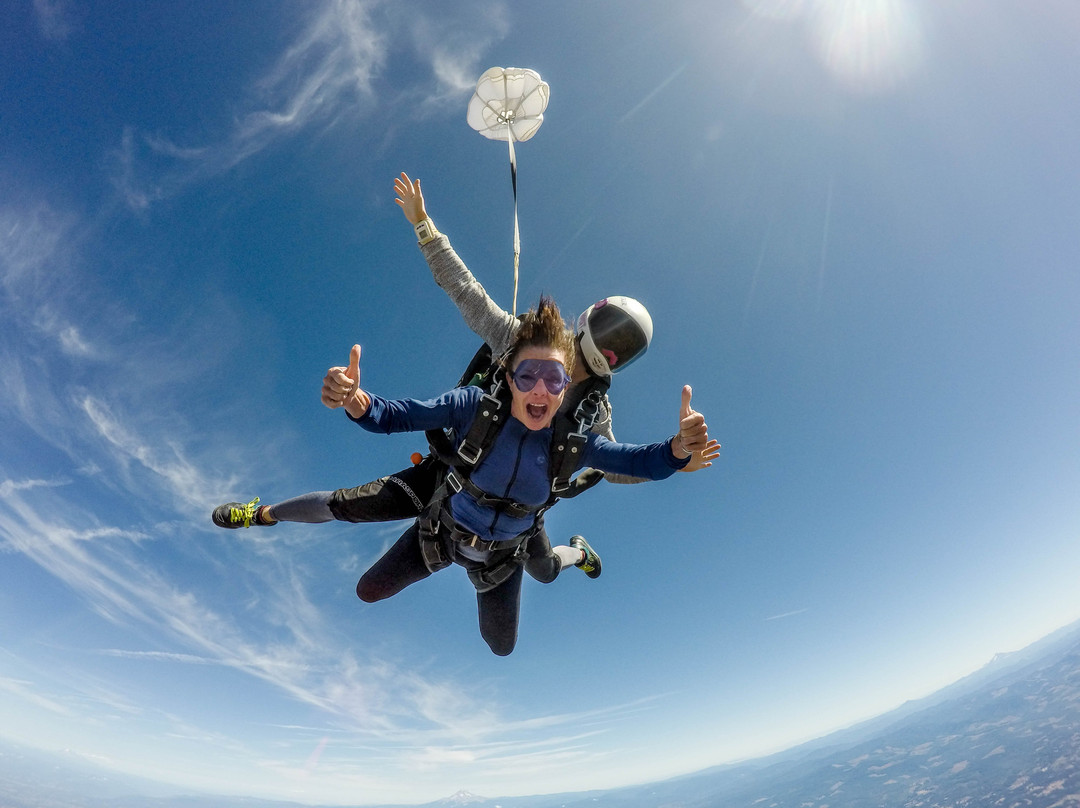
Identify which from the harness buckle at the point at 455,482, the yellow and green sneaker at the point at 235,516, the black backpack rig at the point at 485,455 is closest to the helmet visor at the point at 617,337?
the black backpack rig at the point at 485,455

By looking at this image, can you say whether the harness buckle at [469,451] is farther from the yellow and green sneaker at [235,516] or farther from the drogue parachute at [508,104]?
the drogue parachute at [508,104]

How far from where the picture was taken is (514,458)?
11.4ft

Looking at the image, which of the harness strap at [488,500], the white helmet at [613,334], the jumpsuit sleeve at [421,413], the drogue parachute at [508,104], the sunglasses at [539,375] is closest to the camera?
the jumpsuit sleeve at [421,413]

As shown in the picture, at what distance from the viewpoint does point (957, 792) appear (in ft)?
545

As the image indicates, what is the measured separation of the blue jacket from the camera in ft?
10.0

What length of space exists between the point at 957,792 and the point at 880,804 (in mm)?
47392

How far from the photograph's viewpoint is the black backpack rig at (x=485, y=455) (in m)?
3.36

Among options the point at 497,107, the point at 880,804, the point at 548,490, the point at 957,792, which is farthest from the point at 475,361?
the point at 880,804

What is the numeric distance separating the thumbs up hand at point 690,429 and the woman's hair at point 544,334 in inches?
38.1

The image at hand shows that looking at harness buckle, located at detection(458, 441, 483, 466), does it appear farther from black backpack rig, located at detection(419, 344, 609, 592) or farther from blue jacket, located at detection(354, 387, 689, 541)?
blue jacket, located at detection(354, 387, 689, 541)

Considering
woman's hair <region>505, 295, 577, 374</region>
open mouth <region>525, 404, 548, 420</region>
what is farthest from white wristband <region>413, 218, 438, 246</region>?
open mouth <region>525, 404, 548, 420</region>

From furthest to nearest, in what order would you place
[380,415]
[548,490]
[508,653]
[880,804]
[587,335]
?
[880,804] → [508,653] → [587,335] → [548,490] → [380,415]

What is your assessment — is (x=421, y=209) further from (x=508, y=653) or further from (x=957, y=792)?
(x=957, y=792)

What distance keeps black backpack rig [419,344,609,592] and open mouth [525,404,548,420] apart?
181 mm
